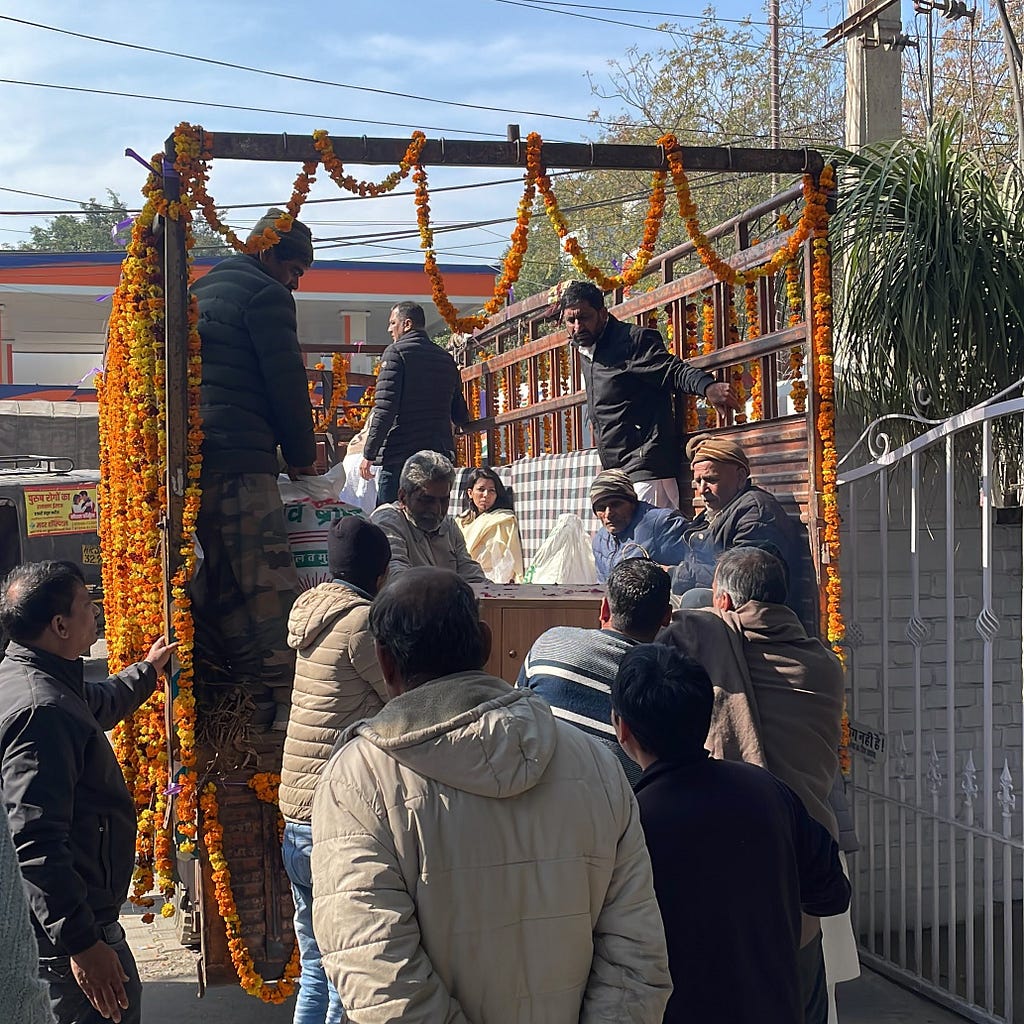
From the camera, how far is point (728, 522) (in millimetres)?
4809

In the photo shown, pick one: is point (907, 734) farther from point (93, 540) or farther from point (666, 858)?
point (93, 540)

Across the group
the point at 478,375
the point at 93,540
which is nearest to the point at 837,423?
the point at 478,375

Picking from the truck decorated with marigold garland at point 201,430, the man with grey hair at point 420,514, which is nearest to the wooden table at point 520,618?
the man with grey hair at point 420,514

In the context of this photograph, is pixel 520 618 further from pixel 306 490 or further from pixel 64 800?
pixel 64 800

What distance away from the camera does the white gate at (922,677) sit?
17.4ft

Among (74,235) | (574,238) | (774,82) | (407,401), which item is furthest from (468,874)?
(74,235)

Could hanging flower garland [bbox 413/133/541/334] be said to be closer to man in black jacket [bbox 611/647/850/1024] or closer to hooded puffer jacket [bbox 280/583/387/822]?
hooded puffer jacket [bbox 280/583/387/822]

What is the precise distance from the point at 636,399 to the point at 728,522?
1.37 m

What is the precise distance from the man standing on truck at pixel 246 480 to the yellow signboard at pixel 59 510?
317 inches

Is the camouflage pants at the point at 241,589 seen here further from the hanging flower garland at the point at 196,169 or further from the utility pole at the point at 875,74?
the utility pole at the point at 875,74

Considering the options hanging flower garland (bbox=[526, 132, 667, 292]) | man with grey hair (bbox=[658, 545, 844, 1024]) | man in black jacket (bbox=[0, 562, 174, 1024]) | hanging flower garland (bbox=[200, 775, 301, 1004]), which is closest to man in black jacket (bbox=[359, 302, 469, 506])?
hanging flower garland (bbox=[526, 132, 667, 292])

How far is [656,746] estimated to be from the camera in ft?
8.09

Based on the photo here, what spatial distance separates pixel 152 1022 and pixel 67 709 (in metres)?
2.44

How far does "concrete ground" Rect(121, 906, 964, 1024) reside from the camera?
4797 mm
